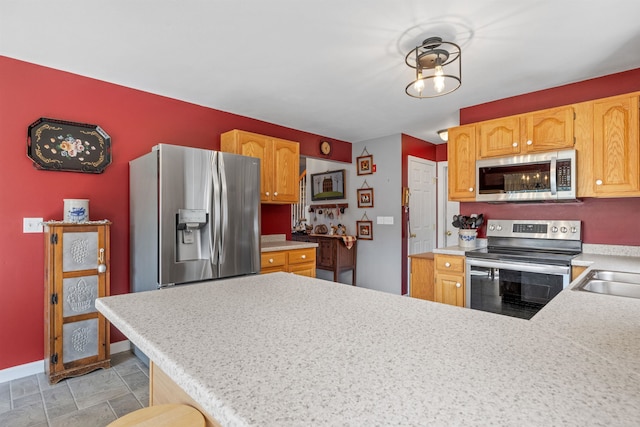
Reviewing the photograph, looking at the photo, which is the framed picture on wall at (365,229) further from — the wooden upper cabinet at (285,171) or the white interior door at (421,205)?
the wooden upper cabinet at (285,171)

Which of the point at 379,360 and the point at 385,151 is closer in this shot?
the point at 379,360

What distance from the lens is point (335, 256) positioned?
4.68 m

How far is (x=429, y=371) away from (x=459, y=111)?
3.51 meters

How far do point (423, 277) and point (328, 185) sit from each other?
2496 mm

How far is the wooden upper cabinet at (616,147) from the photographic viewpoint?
2.35 metres

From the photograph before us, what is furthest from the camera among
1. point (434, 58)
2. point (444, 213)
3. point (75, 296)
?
point (444, 213)

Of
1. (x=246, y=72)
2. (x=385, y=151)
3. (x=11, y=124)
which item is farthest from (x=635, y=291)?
(x=11, y=124)

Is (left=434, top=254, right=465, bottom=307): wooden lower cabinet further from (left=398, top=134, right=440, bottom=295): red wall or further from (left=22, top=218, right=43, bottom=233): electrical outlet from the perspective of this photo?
(left=22, top=218, right=43, bottom=233): electrical outlet

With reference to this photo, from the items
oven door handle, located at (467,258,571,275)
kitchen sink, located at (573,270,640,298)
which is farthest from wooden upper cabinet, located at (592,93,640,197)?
kitchen sink, located at (573,270,640,298)

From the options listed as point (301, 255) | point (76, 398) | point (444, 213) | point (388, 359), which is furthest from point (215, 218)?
point (444, 213)

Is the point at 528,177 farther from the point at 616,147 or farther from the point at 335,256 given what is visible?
the point at 335,256

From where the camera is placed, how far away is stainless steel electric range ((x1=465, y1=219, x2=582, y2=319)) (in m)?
2.38

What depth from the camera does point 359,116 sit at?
3.74 m

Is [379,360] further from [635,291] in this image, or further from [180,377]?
[635,291]
